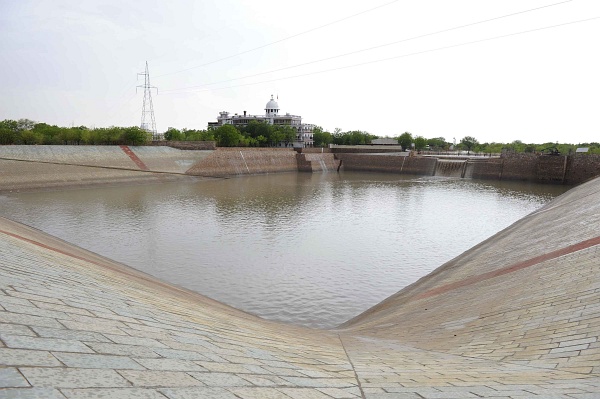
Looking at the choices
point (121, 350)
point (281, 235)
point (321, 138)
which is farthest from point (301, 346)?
point (321, 138)

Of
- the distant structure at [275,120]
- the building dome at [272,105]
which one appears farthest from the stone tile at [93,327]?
the building dome at [272,105]

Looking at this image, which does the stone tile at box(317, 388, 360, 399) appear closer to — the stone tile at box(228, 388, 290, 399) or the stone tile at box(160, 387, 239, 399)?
the stone tile at box(228, 388, 290, 399)

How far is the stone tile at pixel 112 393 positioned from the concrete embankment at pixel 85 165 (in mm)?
34734

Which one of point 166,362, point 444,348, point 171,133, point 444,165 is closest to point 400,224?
point 444,348

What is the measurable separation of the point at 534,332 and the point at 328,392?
3698mm

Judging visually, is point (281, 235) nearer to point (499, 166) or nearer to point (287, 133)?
point (499, 166)

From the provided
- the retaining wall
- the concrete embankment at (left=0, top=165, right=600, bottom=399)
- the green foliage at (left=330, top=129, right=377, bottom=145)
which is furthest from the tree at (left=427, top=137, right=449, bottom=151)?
the concrete embankment at (left=0, top=165, right=600, bottom=399)

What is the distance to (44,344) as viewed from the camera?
2.79m

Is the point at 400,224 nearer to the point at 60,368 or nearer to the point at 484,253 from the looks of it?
the point at 484,253

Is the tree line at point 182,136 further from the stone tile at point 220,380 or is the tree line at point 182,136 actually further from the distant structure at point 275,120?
the stone tile at point 220,380

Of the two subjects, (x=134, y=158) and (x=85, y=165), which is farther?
(x=134, y=158)

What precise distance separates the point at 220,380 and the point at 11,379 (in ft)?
3.99

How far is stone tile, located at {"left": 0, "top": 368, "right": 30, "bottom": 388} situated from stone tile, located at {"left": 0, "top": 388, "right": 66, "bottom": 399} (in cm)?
5

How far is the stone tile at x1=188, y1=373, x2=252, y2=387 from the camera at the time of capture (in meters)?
2.81
